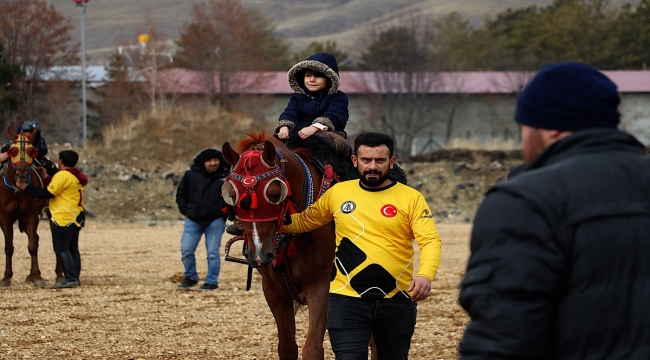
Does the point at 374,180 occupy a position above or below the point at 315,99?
below

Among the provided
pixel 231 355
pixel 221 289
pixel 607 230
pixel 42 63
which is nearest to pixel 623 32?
pixel 42 63

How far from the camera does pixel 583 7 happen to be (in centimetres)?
7362

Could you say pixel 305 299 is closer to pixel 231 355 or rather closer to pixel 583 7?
pixel 231 355

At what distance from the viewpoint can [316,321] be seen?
612 cm

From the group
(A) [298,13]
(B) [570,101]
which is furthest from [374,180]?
(A) [298,13]

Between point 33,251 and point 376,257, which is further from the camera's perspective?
Answer: point 33,251

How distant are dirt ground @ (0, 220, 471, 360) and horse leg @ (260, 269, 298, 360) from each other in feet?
5.04

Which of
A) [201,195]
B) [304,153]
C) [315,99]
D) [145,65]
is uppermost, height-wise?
Answer: [145,65]

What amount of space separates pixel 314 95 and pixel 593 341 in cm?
506

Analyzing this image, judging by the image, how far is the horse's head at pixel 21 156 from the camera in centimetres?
1260

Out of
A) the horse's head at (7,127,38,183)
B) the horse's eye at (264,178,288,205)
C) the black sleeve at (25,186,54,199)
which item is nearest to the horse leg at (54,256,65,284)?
the black sleeve at (25,186,54,199)

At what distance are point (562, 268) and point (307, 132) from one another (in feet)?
14.7

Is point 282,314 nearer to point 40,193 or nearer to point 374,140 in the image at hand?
point 374,140

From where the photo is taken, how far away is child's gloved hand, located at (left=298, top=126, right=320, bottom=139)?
682 cm
